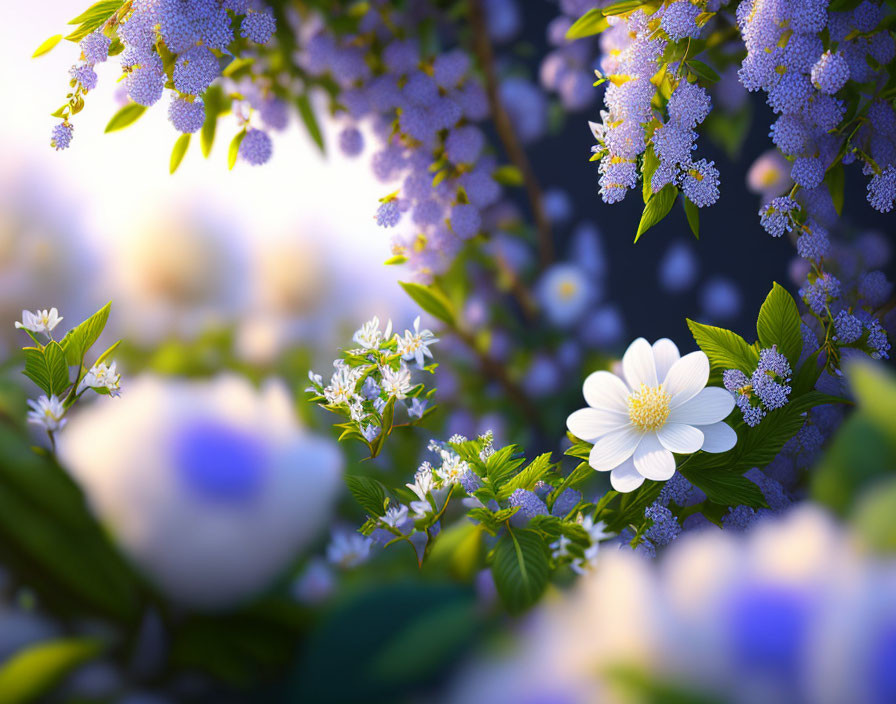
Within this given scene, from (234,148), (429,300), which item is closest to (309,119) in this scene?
(234,148)

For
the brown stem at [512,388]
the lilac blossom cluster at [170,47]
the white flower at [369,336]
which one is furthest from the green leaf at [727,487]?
the brown stem at [512,388]

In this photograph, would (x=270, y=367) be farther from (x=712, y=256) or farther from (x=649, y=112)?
(x=712, y=256)

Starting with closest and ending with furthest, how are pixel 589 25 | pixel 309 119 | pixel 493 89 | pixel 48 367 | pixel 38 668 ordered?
pixel 38 668 → pixel 48 367 → pixel 589 25 → pixel 309 119 → pixel 493 89

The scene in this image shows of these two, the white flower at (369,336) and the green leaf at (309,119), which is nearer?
Answer: the white flower at (369,336)

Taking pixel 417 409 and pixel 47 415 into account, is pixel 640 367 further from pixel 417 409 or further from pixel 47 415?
pixel 47 415

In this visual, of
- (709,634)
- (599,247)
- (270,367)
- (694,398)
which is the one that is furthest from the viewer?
(599,247)

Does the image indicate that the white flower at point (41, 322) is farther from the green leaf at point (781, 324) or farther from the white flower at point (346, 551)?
the green leaf at point (781, 324)

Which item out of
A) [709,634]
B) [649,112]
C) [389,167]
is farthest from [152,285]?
[709,634]
